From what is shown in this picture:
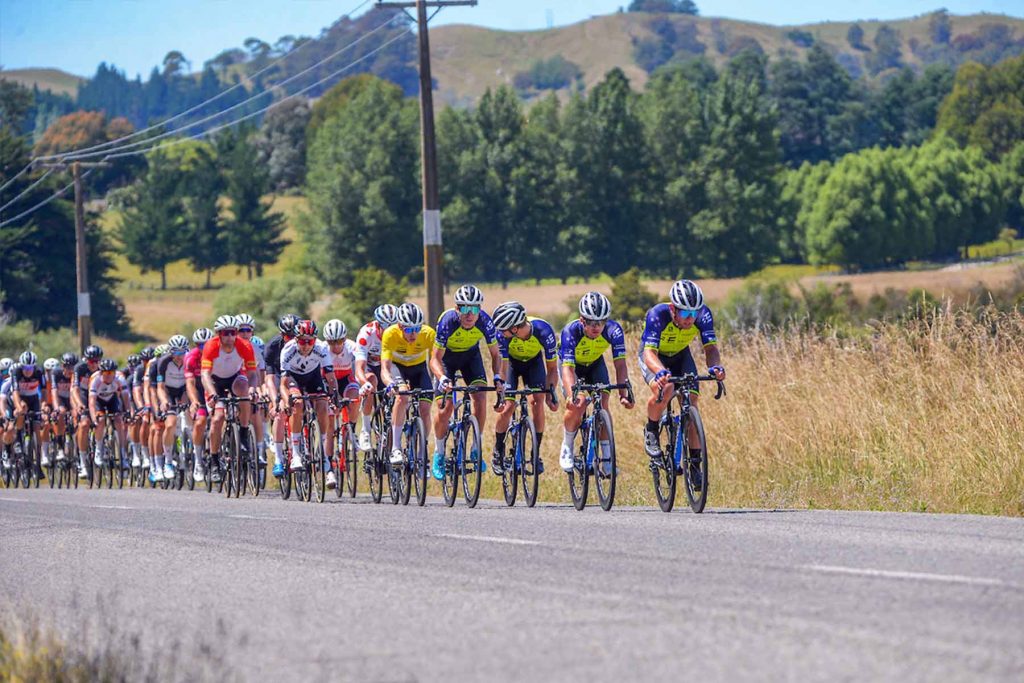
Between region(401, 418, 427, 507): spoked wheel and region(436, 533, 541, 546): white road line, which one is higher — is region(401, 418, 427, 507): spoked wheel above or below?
above

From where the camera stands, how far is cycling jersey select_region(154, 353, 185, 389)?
27031 mm

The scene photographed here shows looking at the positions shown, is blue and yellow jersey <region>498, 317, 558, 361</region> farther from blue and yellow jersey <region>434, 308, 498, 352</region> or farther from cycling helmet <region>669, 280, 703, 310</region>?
cycling helmet <region>669, 280, 703, 310</region>

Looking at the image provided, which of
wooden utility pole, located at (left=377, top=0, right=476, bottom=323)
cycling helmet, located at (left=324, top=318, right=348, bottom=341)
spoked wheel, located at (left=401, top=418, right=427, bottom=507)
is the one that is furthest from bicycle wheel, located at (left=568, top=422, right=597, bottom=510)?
wooden utility pole, located at (left=377, top=0, right=476, bottom=323)

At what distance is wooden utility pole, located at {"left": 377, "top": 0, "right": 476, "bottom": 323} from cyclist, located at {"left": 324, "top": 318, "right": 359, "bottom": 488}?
6.75 m

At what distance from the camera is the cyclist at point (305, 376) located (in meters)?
20.0

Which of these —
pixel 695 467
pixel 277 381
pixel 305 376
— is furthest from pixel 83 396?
pixel 695 467

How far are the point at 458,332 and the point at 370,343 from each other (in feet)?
11.5

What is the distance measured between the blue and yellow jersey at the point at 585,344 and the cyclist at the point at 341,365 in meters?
4.77

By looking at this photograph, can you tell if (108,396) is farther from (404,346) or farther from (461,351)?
(461,351)

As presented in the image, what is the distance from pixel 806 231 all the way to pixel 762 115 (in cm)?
1077

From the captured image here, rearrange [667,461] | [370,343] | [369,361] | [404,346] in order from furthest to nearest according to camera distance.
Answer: [369,361] < [370,343] < [404,346] < [667,461]

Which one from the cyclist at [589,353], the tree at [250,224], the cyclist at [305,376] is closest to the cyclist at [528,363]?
the cyclist at [589,353]

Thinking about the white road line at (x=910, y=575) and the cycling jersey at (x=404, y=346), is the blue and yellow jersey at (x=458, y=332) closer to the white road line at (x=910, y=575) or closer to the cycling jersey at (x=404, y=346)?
the cycling jersey at (x=404, y=346)

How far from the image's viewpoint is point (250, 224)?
131250 mm
